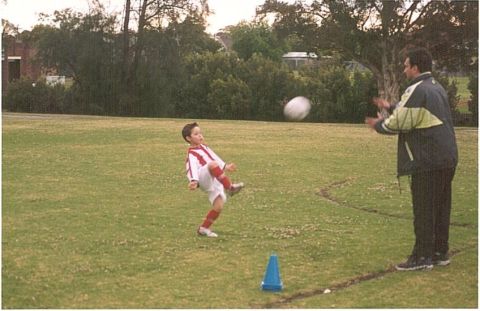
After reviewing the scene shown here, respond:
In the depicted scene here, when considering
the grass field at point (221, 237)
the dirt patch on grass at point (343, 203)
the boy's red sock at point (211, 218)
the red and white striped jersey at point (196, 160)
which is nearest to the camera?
the grass field at point (221, 237)

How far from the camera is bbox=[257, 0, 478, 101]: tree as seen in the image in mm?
37844

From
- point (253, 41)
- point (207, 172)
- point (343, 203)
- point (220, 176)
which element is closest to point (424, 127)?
point (220, 176)

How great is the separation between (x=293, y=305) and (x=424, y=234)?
6.13 feet

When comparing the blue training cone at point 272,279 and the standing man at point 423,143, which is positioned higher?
the standing man at point 423,143

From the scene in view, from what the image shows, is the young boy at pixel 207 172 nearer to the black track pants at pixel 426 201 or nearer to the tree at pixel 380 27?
the black track pants at pixel 426 201

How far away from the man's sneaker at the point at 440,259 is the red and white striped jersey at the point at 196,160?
275 cm

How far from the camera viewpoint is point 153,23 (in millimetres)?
49781

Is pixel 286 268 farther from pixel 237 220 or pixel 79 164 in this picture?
pixel 79 164

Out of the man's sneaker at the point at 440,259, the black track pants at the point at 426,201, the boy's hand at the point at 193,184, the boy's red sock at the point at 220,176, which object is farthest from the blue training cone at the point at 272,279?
the boy's red sock at the point at 220,176

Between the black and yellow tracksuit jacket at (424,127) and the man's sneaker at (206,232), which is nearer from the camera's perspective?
the black and yellow tracksuit jacket at (424,127)

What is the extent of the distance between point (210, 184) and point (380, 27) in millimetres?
31385

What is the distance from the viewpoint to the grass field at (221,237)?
686cm

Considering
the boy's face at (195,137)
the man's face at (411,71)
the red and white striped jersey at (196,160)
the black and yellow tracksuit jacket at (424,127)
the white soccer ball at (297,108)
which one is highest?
the man's face at (411,71)

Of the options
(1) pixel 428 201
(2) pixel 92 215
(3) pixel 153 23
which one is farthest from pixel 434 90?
(3) pixel 153 23
